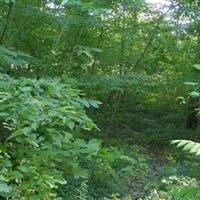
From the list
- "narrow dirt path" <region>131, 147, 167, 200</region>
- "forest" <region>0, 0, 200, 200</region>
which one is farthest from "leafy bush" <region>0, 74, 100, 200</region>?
"narrow dirt path" <region>131, 147, 167, 200</region>

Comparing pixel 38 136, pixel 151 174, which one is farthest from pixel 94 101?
pixel 151 174

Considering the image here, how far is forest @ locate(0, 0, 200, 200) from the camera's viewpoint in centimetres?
290

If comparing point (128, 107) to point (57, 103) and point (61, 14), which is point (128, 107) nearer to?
point (61, 14)

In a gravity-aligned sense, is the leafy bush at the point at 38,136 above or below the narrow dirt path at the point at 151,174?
above

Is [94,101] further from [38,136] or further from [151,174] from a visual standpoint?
[151,174]

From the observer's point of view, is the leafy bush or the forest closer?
the leafy bush

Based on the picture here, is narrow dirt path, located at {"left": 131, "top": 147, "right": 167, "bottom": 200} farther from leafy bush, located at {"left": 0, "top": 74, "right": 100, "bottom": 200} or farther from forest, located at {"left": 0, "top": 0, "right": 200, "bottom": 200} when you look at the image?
leafy bush, located at {"left": 0, "top": 74, "right": 100, "bottom": 200}

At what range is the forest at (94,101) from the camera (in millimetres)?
2896

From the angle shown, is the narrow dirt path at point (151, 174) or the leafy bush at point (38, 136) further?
the narrow dirt path at point (151, 174)

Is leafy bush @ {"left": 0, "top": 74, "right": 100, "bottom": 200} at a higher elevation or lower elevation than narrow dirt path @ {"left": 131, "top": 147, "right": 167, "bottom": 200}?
higher

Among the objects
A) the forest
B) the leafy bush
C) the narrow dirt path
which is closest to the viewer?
the leafy bush

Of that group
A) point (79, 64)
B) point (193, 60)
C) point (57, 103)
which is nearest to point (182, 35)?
point (193, 60)

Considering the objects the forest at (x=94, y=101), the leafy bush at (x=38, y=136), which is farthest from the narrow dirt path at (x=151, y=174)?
the leafy bush at (x=38, y=136)

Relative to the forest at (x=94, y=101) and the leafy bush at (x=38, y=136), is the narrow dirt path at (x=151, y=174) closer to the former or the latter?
the forest at (x=94, y=101)
